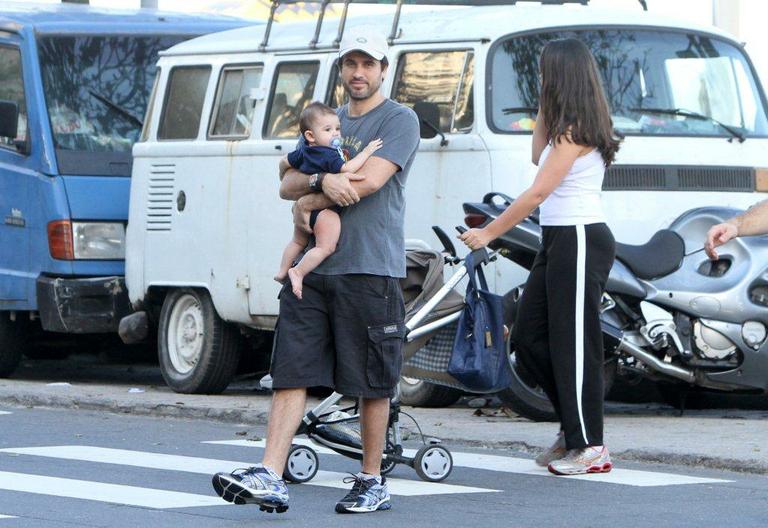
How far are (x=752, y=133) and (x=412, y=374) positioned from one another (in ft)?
11.9

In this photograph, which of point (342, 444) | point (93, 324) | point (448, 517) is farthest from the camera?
point (93, 324)

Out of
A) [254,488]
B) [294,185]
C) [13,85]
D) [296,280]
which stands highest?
[13,85]

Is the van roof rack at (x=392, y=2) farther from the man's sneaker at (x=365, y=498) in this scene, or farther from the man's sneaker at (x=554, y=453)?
the man's sneaker at (x=365, y=498)

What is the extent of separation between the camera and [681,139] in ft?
36.1

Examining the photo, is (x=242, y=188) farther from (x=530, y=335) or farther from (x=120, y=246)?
(x=530, y=335)

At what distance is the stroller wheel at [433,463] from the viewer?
26.1 feet

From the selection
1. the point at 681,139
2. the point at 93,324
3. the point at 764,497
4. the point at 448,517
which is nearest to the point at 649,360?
the point at 681,139

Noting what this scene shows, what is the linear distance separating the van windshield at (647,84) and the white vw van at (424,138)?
0.03 ft

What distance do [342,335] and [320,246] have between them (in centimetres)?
35

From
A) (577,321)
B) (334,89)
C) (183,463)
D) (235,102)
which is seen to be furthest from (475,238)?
(235,102)

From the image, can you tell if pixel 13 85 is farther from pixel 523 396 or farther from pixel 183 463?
pixel 183 463

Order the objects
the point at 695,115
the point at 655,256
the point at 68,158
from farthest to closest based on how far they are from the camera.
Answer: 1. the point at 68,158
2. the point at 695,115
3. the point at 655,256

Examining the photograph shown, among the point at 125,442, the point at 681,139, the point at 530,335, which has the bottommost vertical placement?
the point at 125,442

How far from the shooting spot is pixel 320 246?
7.23 m
